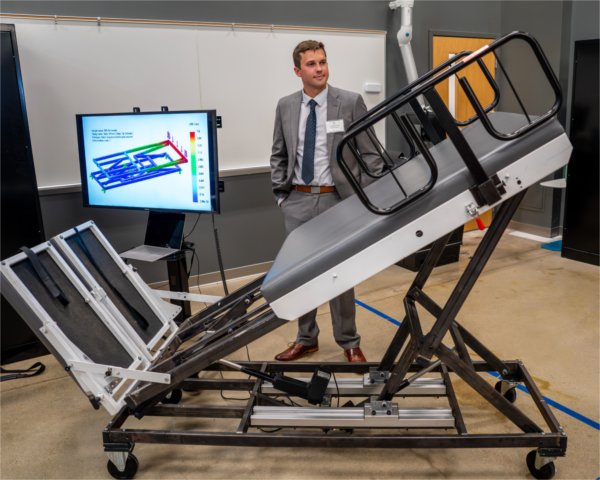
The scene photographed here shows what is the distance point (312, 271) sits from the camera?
1705mm

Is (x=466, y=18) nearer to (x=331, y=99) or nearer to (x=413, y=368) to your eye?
(x=331, y=99)

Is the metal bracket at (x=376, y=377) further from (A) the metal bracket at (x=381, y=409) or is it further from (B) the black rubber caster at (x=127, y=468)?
(B) the black rubber caster at (x=127, y=468)

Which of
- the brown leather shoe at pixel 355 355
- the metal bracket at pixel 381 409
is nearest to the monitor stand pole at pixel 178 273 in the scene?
the brown leather shoe at pixel 355 355

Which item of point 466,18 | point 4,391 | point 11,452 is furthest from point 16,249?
point 466,18

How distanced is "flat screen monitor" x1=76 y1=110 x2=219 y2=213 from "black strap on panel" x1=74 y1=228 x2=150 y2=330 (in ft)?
2.88

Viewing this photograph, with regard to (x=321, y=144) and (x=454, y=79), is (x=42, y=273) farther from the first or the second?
(x=454, y=79)

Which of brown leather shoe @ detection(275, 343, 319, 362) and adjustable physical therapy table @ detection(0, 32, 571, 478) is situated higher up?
adjustable physical therapy table @ detection(0, 32, 571, 478)

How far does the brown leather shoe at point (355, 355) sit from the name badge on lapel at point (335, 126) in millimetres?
1244

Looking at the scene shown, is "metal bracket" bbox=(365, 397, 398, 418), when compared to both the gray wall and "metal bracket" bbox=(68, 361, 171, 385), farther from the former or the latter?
the gray wall

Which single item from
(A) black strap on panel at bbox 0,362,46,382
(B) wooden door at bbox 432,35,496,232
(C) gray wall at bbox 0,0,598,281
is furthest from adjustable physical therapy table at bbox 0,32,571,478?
(B) wooden door at bbox 432,35,496,232

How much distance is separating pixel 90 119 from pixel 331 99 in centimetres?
163

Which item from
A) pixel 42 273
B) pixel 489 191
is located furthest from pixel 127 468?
pixel 489 191

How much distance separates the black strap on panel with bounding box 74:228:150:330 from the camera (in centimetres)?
262

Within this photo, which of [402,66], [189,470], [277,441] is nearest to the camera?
[277,441]
